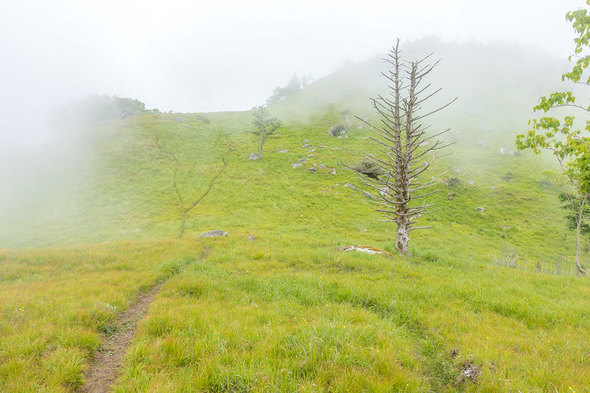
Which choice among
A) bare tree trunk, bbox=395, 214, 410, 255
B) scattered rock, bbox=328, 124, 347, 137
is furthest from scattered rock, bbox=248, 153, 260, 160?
bare tree trunk, bbox=395, 214, 410, 255

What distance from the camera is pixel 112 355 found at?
5.08m

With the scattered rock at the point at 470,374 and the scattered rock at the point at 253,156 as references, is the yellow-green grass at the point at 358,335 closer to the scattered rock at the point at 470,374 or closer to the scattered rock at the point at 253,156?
the scattered rock at the point at 470,374

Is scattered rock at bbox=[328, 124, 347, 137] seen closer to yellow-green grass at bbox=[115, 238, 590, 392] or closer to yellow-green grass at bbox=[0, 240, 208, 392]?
yellow-green grass at bbox=[0, 240, 208, 392]

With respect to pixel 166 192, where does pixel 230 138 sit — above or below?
above

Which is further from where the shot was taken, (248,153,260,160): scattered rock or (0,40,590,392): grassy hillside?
(248,153,260,160): scattered rock

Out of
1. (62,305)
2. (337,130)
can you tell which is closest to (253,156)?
(337,130)

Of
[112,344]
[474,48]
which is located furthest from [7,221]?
[474,48]

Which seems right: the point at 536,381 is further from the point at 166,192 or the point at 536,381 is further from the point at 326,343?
the point at 166,192

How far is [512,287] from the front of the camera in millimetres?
8727

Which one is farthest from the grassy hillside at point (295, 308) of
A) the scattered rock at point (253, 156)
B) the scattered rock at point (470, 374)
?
the scattered rock at point (253, 156)

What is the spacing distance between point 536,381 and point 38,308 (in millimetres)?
10731

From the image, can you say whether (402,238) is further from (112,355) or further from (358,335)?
→ (112,355)

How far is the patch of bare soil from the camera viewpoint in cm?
418

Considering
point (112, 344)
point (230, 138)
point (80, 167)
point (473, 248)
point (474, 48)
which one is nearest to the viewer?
point (112, 344)
